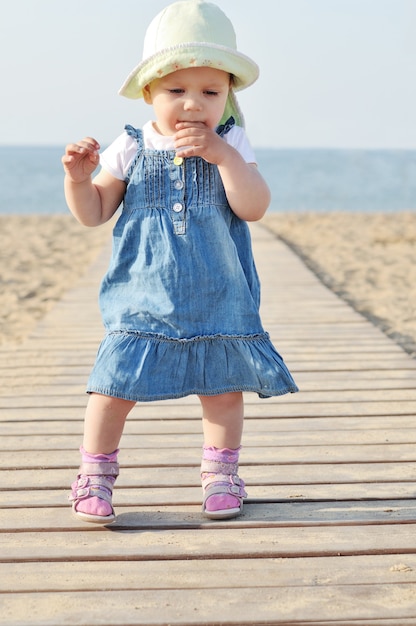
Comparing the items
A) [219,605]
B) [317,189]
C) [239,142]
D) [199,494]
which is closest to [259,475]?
[199,494]

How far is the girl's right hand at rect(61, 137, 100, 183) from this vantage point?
2443 mm

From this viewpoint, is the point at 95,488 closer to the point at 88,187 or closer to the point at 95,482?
the point at 95,482

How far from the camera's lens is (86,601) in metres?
2.02

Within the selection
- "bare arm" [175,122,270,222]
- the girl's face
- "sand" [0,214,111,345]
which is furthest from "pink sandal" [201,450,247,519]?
"sand" [0,214,111,345]

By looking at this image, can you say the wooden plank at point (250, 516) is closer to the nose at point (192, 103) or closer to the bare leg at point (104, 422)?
the bare leg at point (104, 422)

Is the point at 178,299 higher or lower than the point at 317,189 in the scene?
lower

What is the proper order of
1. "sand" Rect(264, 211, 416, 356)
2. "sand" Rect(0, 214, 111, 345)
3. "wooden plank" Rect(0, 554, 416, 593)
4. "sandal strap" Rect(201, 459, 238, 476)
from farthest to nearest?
"sand" Rect(0, 214, 111, 345)
"sand" Rect(264, 211, 416, 356)
"sandal strap" Rect(201, 459, 238, 476)
"wooden plank" Rect(0, 554, 416, 593)

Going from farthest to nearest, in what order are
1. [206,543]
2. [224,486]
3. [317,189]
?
[317,189]
[224,486]
[206,543]

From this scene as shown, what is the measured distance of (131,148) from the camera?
2580 mm

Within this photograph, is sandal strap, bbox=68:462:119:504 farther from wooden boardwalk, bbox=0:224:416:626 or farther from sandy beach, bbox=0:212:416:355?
sandy beach, bbox=0:212:416:355

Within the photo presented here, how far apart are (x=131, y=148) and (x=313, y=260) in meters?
7.55

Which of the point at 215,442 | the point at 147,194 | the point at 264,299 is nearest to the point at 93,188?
the point at 147,194

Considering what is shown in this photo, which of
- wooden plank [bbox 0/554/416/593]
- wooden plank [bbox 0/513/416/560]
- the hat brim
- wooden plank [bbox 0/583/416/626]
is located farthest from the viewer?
the hat brim

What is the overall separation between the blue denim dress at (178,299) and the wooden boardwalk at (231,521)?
0.38 m
